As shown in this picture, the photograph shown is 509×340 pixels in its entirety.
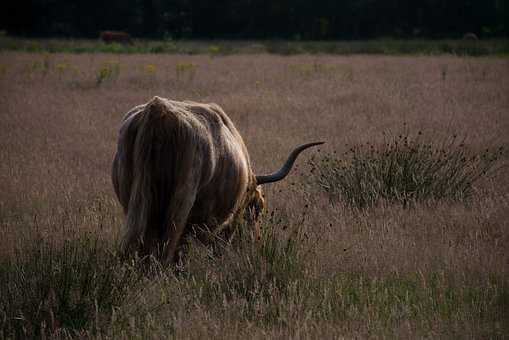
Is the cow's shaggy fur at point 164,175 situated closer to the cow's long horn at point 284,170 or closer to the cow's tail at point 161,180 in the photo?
the cow's tail at point 161,180

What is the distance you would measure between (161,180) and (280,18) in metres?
60.4

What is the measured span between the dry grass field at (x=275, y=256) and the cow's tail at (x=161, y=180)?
0.22 m

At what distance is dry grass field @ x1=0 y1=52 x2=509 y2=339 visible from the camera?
380 cm

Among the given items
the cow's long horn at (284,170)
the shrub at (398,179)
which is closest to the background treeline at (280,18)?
the shrub at (398,179)

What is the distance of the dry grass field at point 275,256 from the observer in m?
3.80

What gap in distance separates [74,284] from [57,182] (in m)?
4.17

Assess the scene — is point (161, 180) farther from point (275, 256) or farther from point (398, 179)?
point (398, 179)

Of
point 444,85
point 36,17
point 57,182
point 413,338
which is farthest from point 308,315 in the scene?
point 36,17

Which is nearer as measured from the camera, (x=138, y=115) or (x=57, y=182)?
(x=138, y=115)

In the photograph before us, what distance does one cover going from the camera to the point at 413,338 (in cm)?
366

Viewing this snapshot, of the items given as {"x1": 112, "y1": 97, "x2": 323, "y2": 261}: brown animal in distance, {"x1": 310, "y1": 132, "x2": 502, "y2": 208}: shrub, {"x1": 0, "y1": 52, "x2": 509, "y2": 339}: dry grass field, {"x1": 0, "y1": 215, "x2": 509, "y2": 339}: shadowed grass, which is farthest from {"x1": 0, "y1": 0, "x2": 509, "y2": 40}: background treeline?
{"x1": 0, "y1": 215, "x2": 509, "y2": 339}: shadowed grass

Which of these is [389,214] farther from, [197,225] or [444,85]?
[444,85]

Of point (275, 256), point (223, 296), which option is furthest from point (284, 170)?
point (223, 296)

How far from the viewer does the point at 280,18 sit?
62.6 metres
